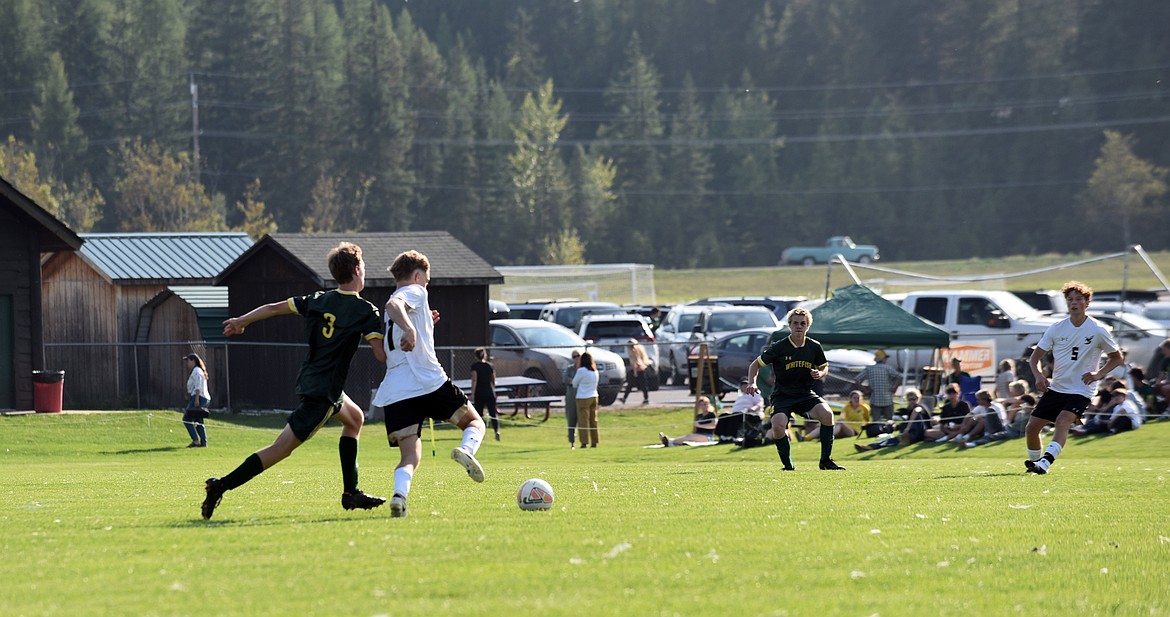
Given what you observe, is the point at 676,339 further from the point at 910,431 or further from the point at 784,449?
the point at 784,449

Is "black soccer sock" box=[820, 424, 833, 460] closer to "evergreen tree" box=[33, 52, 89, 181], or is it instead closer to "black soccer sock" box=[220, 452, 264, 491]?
"black soccer sock" box=[220, 452, 264, 491]

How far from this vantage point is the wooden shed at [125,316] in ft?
101

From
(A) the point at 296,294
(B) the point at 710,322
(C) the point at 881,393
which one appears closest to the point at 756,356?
(B) the point at 710,322

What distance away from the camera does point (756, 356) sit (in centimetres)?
3362

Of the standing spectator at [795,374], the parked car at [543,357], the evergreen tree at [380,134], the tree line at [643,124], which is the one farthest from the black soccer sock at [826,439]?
the evergreen tree at [380,134]

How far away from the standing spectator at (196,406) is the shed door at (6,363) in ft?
19.4

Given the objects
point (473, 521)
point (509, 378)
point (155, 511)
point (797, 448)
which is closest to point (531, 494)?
point (473, 521)

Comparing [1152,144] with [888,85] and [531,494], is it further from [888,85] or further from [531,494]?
[531,494]

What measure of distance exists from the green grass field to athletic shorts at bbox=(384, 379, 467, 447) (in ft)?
1.86

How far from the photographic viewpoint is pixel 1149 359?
32094 mm

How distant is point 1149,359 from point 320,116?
73.8 metres

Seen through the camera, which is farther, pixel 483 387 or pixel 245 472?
pixel 483 387

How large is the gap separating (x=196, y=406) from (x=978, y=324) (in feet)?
61.2

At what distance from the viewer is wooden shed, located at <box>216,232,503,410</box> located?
29.5 m
